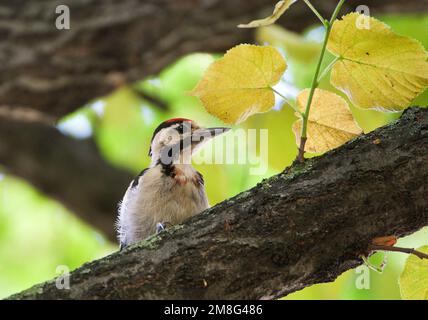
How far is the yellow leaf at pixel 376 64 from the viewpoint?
1755 mm

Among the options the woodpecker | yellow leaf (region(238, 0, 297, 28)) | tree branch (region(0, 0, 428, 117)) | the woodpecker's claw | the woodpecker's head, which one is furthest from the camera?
tree branch (region(0, 0, 428, 117))

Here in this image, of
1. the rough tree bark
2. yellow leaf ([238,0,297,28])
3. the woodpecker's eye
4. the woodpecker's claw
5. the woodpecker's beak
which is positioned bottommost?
the rough tree bark

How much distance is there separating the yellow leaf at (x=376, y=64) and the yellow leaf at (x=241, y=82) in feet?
0.51

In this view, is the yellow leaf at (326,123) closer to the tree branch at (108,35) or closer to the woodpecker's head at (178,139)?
the woodpecker's head at (178,139)

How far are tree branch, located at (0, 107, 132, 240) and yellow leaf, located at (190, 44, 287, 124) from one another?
297 cm

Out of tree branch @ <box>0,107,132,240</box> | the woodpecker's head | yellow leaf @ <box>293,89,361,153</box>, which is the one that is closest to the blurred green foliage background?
tree branch @ <box>0,107,132,240</box>

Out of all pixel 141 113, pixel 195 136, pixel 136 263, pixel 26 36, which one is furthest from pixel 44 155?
pixel 136 263

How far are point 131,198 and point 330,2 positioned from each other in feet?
5.06

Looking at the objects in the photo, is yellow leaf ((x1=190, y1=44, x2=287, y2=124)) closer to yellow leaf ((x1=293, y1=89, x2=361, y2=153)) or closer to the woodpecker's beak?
yellow leaf ((x1=293, y1=89, x2=361, y2=153))

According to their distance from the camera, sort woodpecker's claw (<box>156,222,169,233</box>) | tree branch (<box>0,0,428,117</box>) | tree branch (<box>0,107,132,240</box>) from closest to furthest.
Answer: woodpecker's claw (<box>156,222,169,233</box>), tree branch (<box>0,0,428,117</box>), tree branch (<box>0,107,132,240</box>)

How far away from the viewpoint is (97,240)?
538 centimetres

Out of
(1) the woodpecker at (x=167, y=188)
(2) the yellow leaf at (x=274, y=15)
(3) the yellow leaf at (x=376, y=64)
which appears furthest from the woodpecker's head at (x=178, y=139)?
(2) the yellow leaf at (x=274, y=15)

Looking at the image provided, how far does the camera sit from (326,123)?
75.2 inches

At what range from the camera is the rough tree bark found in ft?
5.86
